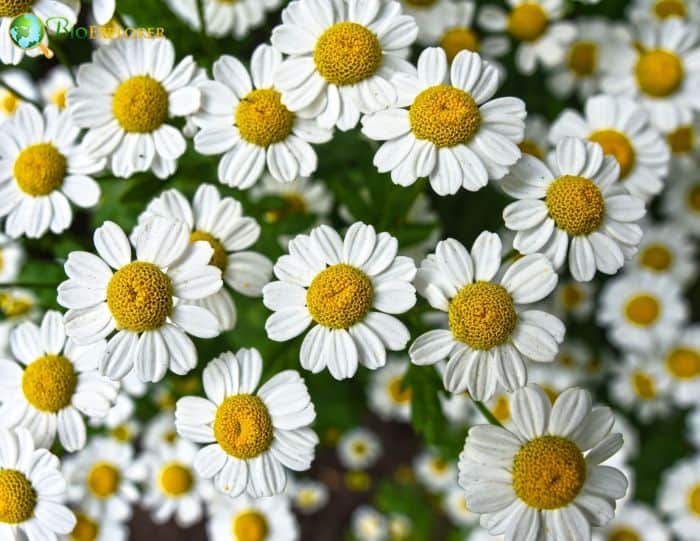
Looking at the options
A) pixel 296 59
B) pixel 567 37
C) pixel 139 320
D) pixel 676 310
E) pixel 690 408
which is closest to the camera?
pixel 139 320

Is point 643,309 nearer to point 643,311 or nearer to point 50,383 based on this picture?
point 643,311

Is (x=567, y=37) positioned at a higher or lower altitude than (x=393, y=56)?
higher

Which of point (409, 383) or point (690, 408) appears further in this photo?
point (690, 408)

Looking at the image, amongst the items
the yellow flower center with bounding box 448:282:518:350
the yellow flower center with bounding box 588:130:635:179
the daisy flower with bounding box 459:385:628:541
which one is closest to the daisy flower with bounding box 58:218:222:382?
the yellow flower center with bounding box 448:282:518:350

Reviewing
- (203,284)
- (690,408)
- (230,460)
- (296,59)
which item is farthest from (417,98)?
(690,408)

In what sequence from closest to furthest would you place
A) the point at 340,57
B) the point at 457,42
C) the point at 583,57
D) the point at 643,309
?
the point at 340,57 < the point at 457,42 < the point at 583,57 < the point at 643,309

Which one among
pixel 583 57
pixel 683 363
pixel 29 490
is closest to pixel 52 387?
pixel 29 490

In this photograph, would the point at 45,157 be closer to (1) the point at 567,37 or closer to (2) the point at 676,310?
(1) the point at 567,37
